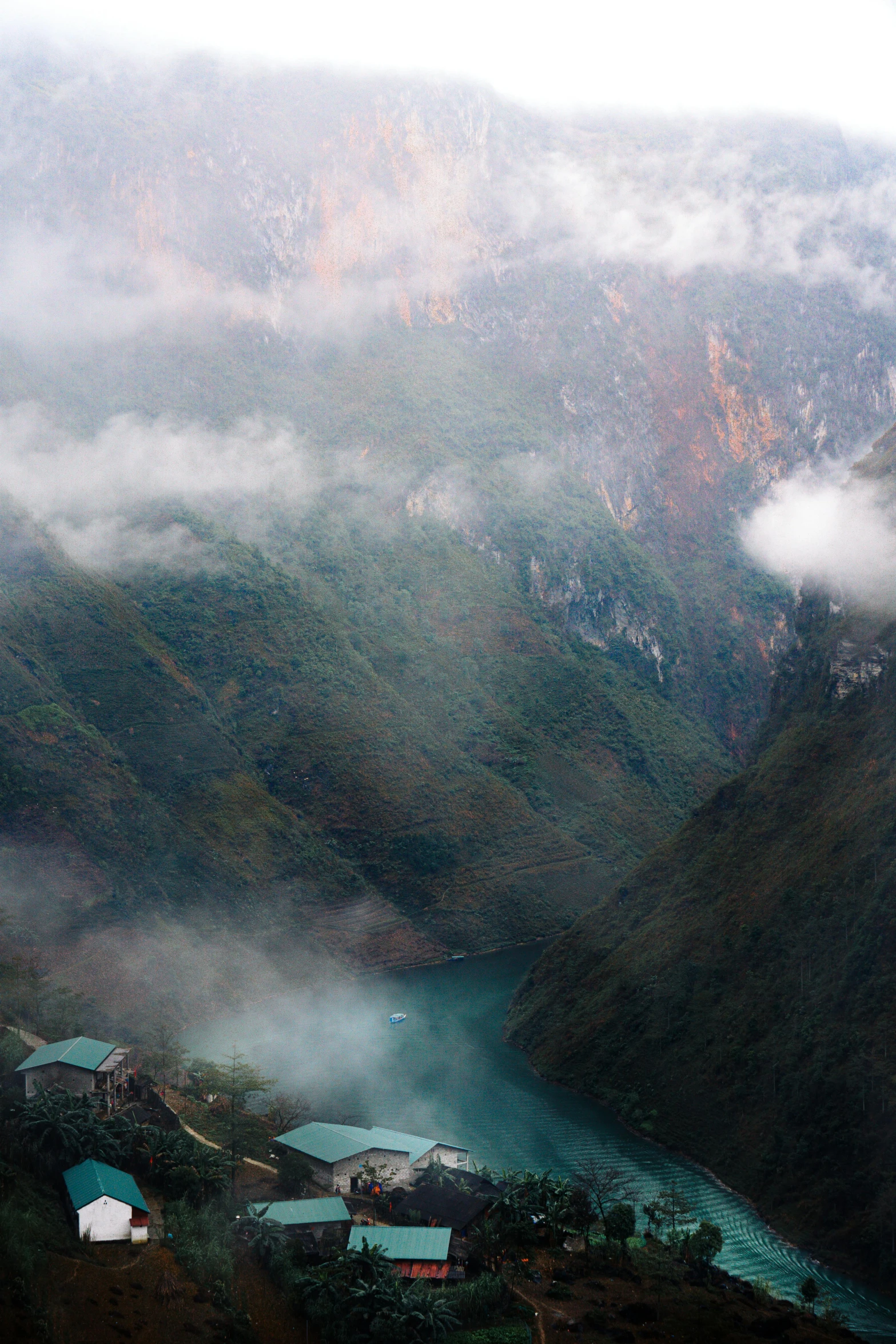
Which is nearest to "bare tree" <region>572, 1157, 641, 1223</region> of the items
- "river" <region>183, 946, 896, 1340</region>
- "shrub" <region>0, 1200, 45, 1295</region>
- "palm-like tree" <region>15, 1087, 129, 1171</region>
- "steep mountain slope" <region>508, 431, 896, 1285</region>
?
"river" <region>183, 946, 896, 1340</region>

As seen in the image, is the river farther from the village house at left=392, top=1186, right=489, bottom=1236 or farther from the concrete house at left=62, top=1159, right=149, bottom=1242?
the concrete house at left=62, top=1159, right=149, bottom=1242

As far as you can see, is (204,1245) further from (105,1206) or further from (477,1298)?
(477,1298)

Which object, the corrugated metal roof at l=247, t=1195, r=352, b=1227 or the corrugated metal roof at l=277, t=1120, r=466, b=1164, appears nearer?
the corrugated metal roof at l=247, t=1195, r=352, b=1227

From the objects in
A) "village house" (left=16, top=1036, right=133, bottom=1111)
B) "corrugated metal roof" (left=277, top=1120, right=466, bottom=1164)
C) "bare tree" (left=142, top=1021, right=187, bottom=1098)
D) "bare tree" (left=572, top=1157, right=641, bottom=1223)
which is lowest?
"bare tree" (left=572, top=1157, right=641, bottom=1223)

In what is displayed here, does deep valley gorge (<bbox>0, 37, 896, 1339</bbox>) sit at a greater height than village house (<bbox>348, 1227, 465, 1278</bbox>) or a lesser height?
greater

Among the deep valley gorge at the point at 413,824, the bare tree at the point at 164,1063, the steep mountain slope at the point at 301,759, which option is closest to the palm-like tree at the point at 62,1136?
the bare tree at the point at 164,1063

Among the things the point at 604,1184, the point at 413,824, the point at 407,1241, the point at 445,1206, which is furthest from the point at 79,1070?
the point at 413,824

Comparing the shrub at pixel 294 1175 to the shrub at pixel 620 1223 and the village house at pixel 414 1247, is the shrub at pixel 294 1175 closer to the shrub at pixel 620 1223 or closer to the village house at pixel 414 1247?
the village house at pixel 414 1247
